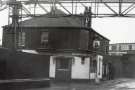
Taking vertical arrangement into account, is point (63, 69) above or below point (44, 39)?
below

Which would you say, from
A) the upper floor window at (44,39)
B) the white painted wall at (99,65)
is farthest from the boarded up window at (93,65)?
the upper floor window at (44,39)

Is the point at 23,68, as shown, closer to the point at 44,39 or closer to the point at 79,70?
the point at 79,70

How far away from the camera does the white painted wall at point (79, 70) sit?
3634cm

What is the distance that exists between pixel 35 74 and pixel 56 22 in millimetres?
15441

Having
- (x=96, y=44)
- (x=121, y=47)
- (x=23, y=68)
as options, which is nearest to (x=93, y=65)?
(x=96, y=44)

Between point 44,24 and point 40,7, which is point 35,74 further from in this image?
point 44,24

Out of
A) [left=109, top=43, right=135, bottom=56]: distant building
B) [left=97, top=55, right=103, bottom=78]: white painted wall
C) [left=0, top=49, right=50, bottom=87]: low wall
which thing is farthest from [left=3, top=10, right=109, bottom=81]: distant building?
[left=109, top=43, right=135, bottom=56]: distant building

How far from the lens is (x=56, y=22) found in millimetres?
39969

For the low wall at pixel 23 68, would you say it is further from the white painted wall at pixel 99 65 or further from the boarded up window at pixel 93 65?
the white painted wall at pixel 99 65

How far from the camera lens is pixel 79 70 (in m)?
36.5

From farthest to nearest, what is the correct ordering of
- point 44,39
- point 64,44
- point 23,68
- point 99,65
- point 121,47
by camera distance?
point 121,47, point 99,65, point 44,39, point 64,44, point 23,68

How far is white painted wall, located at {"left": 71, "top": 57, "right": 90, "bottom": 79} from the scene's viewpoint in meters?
36.3

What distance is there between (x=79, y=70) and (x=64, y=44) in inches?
136

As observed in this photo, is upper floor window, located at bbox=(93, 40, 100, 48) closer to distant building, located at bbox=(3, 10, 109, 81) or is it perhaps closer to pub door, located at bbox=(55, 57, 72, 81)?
distant building, located at bbox=(3, 10, 109, 81)
